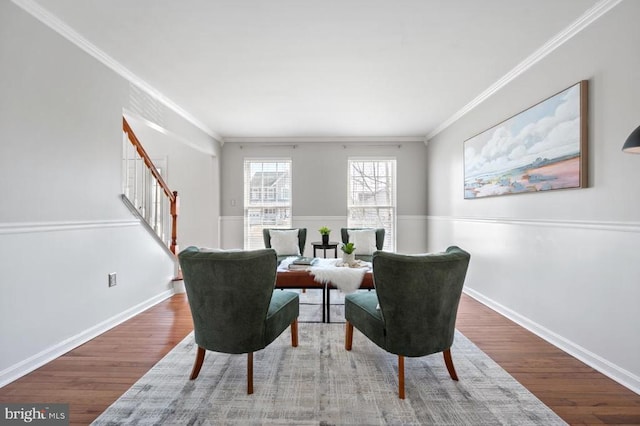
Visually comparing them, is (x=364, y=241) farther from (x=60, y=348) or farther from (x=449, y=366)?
(x=60, y=348)

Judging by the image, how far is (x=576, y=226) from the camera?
8.01 feet

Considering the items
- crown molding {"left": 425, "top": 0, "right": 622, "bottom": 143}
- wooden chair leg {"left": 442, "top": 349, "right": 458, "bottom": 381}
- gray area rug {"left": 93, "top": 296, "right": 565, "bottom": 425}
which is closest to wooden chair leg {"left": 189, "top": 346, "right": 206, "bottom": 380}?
gray area rug {"left": 93, "top": 296, "right": 565, "bottom": 425}

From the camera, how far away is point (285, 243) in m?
4.67

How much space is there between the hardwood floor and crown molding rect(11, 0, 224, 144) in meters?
2.51

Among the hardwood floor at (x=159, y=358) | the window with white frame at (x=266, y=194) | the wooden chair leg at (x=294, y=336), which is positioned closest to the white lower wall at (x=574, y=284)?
the hardwood floor at (x=159, y=358)

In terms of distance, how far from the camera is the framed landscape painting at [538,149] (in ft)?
7.86

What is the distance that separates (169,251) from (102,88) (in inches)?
82.2

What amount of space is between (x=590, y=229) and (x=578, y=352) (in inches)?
37.3

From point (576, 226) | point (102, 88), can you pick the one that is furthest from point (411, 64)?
point (102, 88)

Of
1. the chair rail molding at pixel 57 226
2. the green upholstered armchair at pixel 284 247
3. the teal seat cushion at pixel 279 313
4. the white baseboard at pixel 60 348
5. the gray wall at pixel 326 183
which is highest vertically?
the gray wall at pixel 326 183

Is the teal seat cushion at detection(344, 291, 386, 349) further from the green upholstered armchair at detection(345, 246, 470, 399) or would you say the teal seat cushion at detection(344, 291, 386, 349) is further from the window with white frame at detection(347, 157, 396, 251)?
the window with white frame at detection(347, 157, 396, 251)

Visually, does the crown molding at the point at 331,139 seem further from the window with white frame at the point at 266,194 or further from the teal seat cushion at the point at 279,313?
the teal seat cushion at the point at 279,313

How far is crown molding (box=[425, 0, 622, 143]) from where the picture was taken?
219 cm

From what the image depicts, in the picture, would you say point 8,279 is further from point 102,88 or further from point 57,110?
point 102,88
